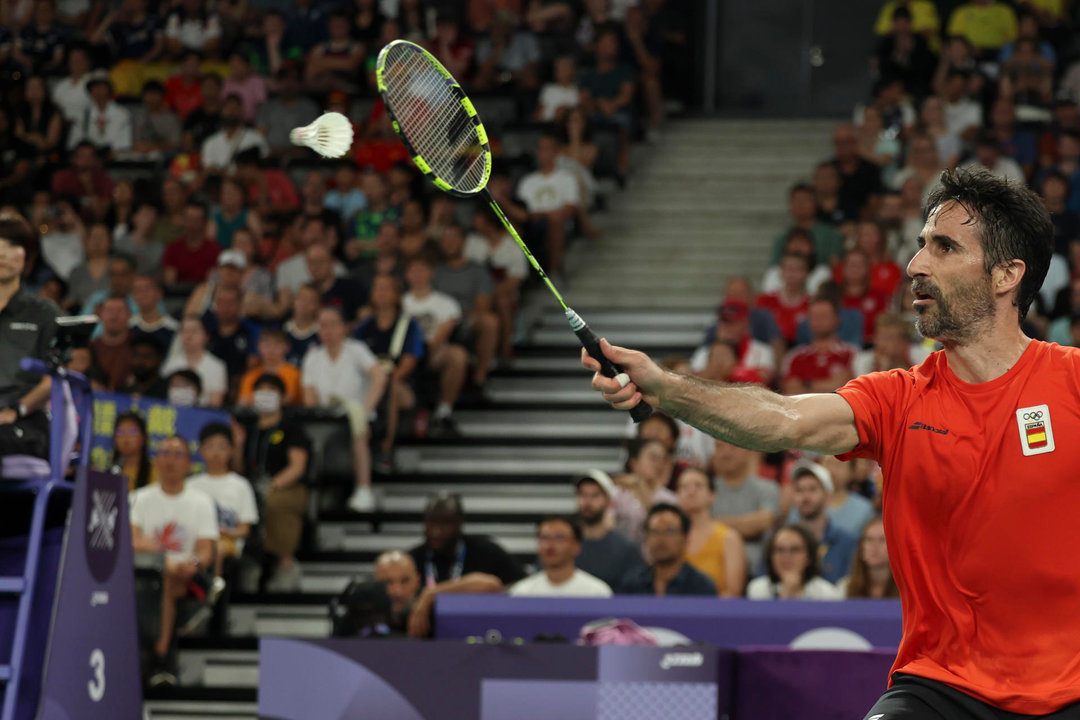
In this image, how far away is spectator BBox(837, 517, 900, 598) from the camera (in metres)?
8.46

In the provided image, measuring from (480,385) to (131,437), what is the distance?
334cm

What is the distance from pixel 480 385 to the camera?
42.6 ft

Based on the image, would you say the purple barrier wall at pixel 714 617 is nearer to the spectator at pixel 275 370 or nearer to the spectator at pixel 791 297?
the spectator at pixel 275 370

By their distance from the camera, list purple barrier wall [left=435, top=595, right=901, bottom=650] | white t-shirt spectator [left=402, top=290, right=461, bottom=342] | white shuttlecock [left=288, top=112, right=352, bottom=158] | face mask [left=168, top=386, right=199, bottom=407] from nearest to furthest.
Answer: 1. white shuttlecock [left=288, top=112, right=352, bottom=158]
2. purple barrier wall [left=435, top=595, right=901, bottom=650]
3. face mask [left=168, top=386, right=199, bottom=407]
4. white t-shirt spectator [left=402, top=290, right=461, bottom=342]

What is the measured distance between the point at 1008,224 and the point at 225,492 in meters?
7.36

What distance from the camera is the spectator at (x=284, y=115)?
51.7 feet

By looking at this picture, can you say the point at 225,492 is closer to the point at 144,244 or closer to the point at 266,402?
the point at 266,402

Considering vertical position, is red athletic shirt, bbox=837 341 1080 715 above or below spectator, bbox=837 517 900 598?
above

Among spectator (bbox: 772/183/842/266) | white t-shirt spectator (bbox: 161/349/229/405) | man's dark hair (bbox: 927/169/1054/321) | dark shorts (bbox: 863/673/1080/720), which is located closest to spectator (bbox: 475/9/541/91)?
spectator (bbox: 772/183/842/266)

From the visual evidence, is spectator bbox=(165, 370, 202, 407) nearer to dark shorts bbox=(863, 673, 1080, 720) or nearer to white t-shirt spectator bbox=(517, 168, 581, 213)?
white t-shirt spectator bbox=(517, 168, 581, 213)

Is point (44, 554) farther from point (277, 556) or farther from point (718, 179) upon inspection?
point (718, 179)

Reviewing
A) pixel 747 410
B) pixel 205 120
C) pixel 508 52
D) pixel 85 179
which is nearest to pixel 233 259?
pixel 85 179

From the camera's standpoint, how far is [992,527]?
3.81m

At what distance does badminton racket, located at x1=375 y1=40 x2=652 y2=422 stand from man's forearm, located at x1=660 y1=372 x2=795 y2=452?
0.64 meters
